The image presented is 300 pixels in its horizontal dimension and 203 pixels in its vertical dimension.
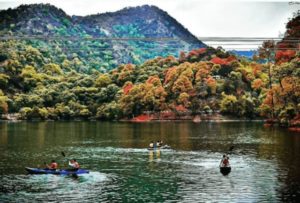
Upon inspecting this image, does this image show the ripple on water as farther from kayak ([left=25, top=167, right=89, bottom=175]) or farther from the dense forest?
the dense forest

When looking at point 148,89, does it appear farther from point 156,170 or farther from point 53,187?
point 53,187

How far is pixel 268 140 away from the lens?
69312 mm

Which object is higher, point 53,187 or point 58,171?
point 58,171

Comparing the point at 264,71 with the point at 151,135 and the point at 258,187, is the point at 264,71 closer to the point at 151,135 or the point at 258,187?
the point at 151,135

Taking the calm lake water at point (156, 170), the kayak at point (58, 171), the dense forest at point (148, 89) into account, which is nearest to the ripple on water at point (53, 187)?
the calm lake water at point (156, 170)

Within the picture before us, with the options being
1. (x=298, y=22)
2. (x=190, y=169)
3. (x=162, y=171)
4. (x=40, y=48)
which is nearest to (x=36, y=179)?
(x=162, y=171)

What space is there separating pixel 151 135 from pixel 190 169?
114 feet

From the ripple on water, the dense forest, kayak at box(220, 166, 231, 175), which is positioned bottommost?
the ripple on water

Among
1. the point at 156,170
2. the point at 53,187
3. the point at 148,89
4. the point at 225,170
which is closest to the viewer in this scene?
the point at 53,187

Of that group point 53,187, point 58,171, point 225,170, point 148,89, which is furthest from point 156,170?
point 148,89

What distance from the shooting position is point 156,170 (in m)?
45.8

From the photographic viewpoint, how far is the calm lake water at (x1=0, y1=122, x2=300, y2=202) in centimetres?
3484

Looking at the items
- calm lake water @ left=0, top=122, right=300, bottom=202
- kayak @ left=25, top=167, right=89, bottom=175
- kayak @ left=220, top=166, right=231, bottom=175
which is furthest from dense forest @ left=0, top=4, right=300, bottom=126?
kayak @ left=25, top=167, right=89, bottom=175

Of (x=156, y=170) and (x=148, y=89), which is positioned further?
(x=148, y=89)
